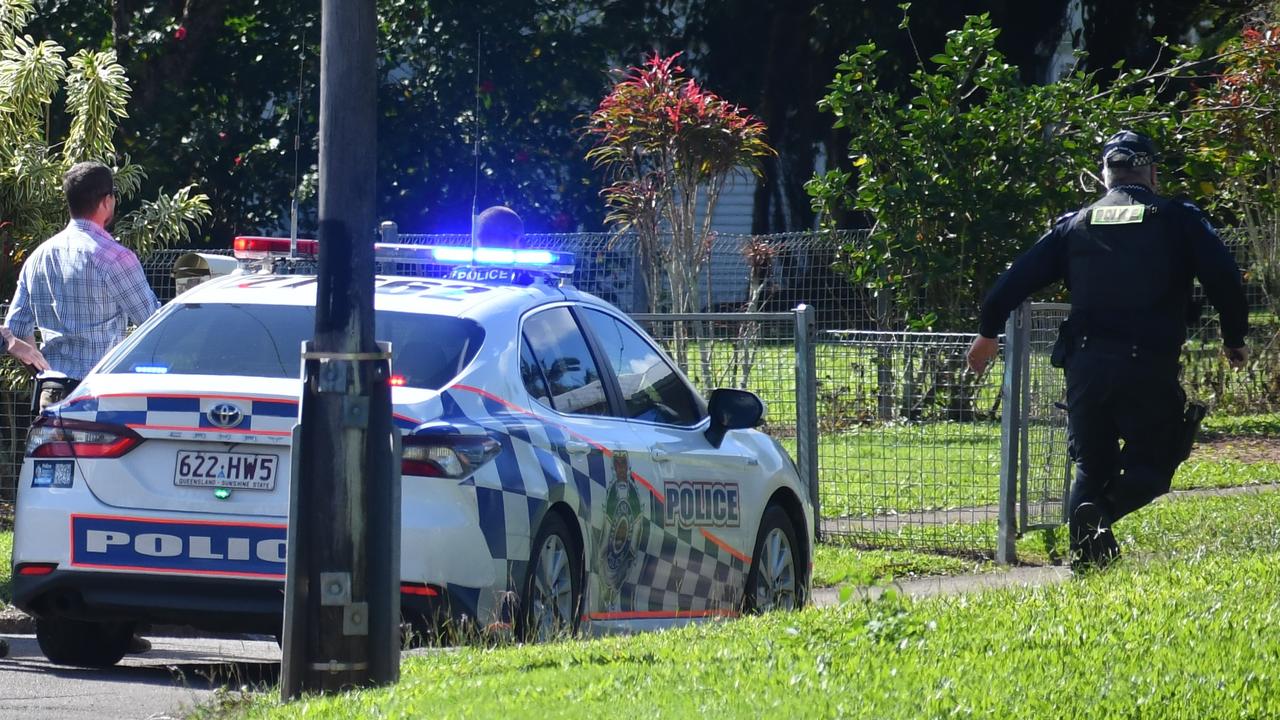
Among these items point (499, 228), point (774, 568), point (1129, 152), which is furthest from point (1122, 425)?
point (499, 228)

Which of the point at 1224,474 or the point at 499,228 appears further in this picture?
the point at 1224,474

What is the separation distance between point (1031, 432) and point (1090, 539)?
3.06 meters

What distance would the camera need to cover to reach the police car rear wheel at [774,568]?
27.3ft

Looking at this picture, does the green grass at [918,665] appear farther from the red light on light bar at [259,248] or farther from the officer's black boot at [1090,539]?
the red light on light bar at [259,248]

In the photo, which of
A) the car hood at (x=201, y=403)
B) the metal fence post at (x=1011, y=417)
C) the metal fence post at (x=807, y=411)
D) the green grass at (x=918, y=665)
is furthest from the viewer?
the metal fence post at (x=807, y=411)

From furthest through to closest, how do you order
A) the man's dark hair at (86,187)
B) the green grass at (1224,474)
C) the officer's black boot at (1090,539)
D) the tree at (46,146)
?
1. the green grass at (1224,474)
2. the tree at (46,146)
3. the man's dark hair at (86,187)
4. the officer's black boot at (1090,539)

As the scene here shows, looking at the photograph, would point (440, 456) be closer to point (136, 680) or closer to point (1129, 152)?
point (136, 680)

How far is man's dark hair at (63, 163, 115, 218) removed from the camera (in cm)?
845

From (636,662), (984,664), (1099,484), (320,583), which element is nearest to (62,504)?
(320,583)

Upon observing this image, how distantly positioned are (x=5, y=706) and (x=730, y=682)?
2686 mm

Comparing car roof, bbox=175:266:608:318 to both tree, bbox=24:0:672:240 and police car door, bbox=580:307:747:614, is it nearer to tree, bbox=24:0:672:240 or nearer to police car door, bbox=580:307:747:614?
police car door, bbox=580:307:747:614

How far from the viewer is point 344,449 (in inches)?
217

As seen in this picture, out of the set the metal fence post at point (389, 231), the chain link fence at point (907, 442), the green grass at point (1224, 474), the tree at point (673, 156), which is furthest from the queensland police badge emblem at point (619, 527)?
the tree at point (673, 156)

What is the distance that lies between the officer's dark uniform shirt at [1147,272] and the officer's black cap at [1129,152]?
0.39ft
